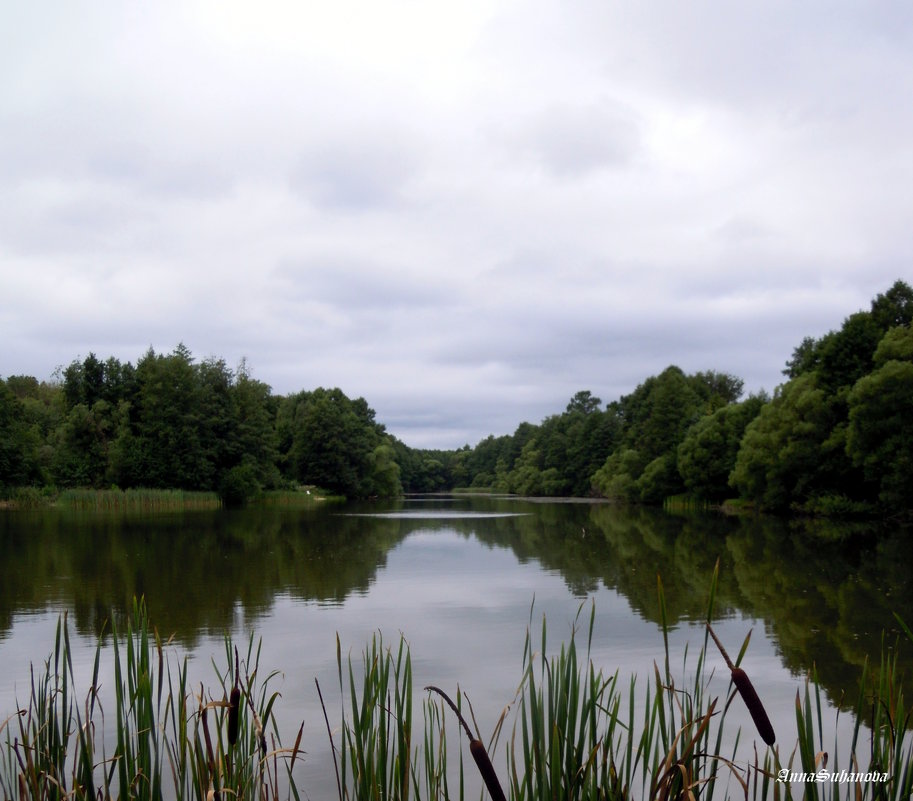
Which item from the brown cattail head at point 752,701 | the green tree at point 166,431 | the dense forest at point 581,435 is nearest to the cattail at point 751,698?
the brown cattail head at point 752,701

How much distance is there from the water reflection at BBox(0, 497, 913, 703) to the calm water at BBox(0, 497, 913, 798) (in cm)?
6

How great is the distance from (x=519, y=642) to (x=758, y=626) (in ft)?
11.7

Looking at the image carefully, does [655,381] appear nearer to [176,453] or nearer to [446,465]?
[176,453]

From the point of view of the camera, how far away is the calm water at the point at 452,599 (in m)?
8.28

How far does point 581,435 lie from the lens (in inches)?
3501

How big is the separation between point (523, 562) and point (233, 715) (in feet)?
55.8

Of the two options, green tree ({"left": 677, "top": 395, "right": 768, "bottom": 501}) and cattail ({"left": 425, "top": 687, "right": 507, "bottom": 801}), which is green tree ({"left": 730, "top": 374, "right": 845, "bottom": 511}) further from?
cattail ({"left": 425, "top": 687, "right": 507, "bottom": 801})

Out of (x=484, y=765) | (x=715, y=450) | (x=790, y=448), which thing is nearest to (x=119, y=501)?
(x=790, y=448)

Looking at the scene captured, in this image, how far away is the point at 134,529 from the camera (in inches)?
1156

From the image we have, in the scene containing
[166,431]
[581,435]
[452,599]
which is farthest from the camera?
[581,435]

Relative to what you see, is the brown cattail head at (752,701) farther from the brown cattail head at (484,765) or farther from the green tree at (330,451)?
the green tree at (330,451)

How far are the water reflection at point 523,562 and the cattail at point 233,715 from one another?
1.22m

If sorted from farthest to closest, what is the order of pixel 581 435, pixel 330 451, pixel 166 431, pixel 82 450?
pixel 581 435 < pixel 330 451 < pixel 166 431 < pixel 82 450

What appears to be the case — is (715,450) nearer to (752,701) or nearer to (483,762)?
(752,701)
